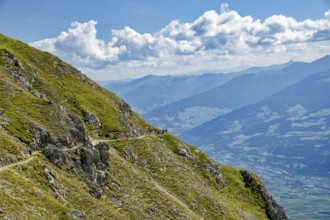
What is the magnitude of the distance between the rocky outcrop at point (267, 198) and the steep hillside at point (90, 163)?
377 mm

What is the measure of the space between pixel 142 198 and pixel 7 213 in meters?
42.5

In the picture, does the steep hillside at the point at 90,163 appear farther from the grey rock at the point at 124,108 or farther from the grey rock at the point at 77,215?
the grey rock at the point at 124,108

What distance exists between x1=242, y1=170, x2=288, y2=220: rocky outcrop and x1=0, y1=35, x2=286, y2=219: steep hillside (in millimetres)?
377

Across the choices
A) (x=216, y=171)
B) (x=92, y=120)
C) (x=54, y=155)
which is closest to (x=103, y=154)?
(x=54, y=155)

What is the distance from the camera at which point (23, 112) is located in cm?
9112

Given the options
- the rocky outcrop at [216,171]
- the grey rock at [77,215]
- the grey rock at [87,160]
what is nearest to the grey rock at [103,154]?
the grey rock at [87,160]

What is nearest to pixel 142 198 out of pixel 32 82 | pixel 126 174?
pixel 126 174

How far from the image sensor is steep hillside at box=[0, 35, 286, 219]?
69062 mm

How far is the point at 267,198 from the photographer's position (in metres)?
141

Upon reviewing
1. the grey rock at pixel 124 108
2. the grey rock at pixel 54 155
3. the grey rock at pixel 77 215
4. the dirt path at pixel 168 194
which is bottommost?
the grey rock at pixel 77 215

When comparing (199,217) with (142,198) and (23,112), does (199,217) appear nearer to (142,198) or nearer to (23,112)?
(142,198)

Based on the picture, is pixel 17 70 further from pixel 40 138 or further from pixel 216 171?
pixel 216 171

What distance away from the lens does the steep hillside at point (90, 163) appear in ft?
227

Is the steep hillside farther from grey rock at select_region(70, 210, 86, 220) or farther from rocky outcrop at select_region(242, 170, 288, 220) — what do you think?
rocky outcrop at select_region(242, 170, 288, 220)
